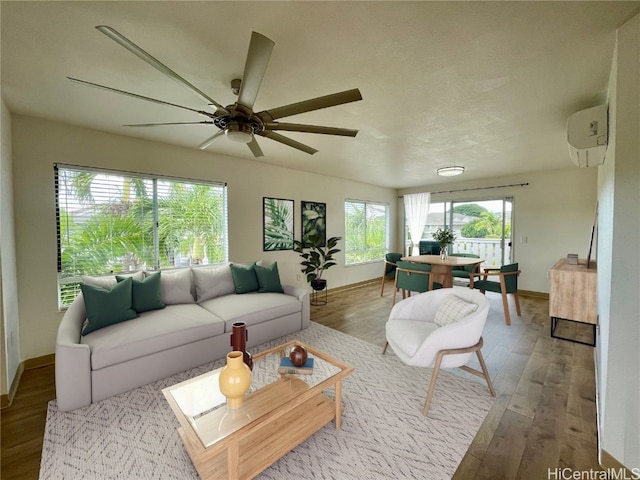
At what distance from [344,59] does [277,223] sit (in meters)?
3.18

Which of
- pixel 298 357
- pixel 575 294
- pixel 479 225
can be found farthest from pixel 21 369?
pixel 479 225

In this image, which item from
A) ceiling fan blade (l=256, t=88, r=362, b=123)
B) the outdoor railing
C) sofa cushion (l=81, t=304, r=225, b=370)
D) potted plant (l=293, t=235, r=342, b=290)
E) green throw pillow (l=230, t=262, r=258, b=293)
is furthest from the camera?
the outdoor railing

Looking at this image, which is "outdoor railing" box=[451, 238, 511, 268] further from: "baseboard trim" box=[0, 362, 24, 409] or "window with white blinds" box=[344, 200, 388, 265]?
"baseboard trim" box=[0, 362, 24, 409]

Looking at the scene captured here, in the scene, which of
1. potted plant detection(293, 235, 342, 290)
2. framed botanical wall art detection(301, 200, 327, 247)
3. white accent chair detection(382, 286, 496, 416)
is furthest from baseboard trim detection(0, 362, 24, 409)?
framed botanical wall art detection(301, 200, 327, 247)

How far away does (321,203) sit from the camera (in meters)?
5.26

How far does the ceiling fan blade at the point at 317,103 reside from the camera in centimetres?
142

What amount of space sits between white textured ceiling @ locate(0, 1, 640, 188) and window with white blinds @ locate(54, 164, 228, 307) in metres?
0.66

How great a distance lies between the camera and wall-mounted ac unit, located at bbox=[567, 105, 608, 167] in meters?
1.85

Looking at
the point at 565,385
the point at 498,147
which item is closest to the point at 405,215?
the point at 498,147

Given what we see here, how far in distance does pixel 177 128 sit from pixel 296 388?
2818 mm

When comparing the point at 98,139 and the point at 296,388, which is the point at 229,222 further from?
the point at 296,388

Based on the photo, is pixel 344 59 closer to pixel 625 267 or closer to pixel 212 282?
pixel 625 267

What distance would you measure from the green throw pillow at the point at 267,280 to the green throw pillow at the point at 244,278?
0.21 feet

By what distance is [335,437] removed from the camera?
1712mm
